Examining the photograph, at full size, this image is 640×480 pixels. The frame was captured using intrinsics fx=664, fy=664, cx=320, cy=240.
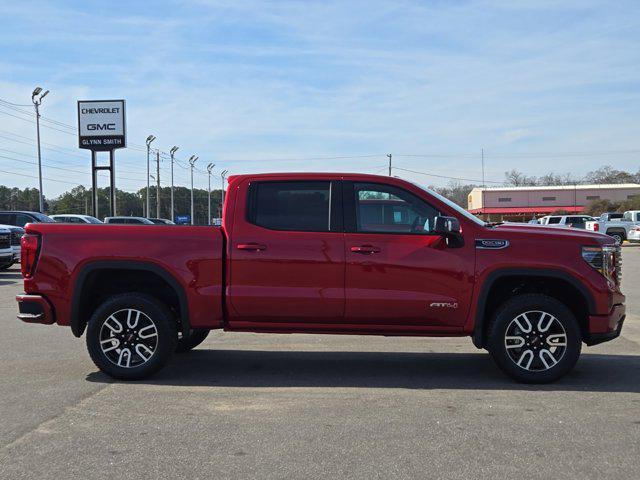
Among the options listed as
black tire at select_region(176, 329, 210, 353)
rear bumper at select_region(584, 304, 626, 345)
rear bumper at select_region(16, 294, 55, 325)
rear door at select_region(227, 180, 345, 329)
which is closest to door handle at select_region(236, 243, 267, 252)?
rear door at select_region(227, 180, 345, 329)

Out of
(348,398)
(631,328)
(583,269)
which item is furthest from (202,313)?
(631,328)

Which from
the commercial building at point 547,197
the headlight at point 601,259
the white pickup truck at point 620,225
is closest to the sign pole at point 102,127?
the white pickup truck at point 620,225

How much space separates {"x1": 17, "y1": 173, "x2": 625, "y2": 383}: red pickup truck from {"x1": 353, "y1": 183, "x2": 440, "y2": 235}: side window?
11 mm

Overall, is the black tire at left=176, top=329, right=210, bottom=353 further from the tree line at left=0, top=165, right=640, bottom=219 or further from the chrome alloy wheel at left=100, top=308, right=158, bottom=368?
the tree line at left=0, top=165, right=640, bottom=219

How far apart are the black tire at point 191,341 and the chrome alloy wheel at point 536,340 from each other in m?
3.64

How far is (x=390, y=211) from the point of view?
6.63m

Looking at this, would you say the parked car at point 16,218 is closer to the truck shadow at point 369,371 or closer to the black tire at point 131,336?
the truck shadow at point 369,371

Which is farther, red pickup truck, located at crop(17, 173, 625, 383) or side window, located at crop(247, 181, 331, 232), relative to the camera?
side window, located at crop(247, 181, 331, 232)

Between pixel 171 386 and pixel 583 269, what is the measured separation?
13.5ft

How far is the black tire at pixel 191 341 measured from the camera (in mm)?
7938

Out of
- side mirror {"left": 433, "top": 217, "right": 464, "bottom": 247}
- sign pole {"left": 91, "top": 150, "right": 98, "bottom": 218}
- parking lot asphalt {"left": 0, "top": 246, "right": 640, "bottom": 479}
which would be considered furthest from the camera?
sign pole {"left": 91, "top": 150, "right": 98, "bottom": 218}

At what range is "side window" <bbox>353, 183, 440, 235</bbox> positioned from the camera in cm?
655

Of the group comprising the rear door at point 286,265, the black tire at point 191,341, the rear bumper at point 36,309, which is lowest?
the black tire at point 191,341

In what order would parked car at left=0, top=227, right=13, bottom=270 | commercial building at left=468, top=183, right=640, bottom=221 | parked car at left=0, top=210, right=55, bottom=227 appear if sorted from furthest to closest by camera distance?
commercial building at left=468, top=183, right=640, bottom=221 → parked car at left=0, top=210, right=55, bottom=227 → parked car at left=0, top=227, right=13, bottom=270
